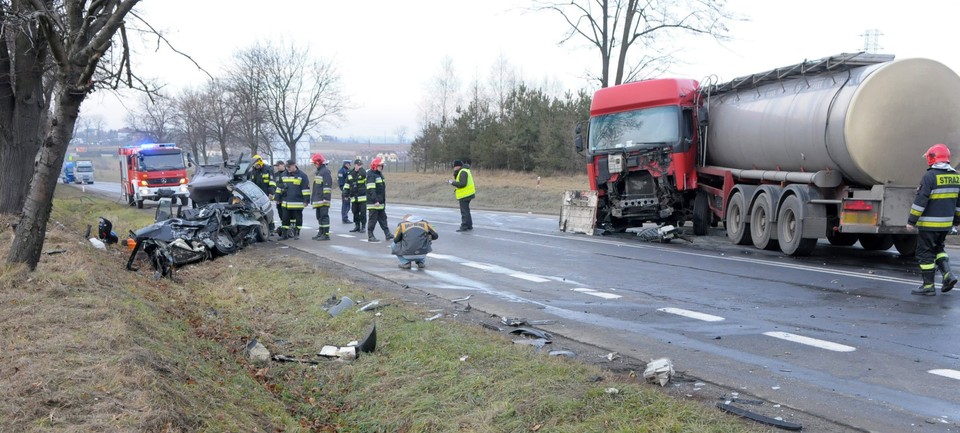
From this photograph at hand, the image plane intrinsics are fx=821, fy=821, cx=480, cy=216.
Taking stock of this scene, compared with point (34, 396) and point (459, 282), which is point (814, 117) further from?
point (34, 396)

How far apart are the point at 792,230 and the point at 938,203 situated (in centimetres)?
418

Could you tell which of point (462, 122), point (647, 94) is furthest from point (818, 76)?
point (462, 122)

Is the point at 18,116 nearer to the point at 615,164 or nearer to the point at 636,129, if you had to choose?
the point at 615,164

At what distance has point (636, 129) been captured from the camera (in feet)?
59.0

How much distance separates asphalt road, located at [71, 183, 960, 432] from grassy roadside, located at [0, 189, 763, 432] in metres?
1.04

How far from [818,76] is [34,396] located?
12213 mm

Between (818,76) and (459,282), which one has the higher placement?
(818,76)

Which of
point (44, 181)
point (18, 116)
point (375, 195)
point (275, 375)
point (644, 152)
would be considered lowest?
point (275, 375)

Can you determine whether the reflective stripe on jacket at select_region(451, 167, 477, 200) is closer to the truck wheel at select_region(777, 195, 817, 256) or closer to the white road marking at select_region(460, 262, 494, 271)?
the white road marking at select_region(460, 262, 494, 271)

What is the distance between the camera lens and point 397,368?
6570mm

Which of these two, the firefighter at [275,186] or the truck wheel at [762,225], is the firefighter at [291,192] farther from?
the truck wheel at [762,225]

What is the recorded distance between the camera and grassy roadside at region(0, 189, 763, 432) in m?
4.88

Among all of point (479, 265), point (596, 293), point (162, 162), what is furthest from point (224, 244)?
point (162, 162)

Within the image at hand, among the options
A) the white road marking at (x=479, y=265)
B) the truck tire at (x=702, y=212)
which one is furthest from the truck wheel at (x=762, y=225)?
the white road marking at (x=479, y=265)
